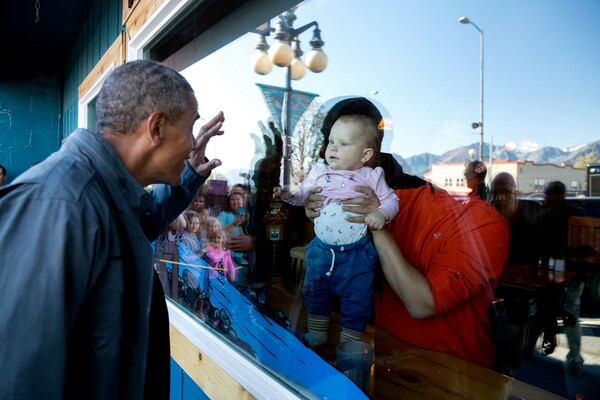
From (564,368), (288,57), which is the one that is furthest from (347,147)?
(564,368)

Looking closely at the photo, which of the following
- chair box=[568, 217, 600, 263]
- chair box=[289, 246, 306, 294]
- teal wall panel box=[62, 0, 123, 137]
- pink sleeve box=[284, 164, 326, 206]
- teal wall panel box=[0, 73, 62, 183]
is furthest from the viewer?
teal wall panel box=[0, 73, 62, 183]

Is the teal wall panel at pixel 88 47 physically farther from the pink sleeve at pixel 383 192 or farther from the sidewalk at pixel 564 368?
the sidewalk at pixel 564 368

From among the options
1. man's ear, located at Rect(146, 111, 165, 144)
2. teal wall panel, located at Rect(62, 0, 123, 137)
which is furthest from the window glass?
teal wall panel, located at Rect(62, 0, 123, 137)

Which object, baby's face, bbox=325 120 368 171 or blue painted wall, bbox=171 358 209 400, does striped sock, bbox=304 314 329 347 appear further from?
blue painted wall, bbox=171 358 209 400

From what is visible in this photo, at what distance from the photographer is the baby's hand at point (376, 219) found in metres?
1.31

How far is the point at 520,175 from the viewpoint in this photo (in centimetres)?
127

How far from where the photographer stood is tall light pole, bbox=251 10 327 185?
5.56 feet

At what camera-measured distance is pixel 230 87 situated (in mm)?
2344

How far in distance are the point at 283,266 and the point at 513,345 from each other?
3.44 feet

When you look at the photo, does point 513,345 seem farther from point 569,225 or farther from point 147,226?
point 147,226

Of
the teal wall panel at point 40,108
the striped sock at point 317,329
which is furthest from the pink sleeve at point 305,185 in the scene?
the teal wall panel at point 40,108

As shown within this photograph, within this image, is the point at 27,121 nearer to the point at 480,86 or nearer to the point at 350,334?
the point at 350,334

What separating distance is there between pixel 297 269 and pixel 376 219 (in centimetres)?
54

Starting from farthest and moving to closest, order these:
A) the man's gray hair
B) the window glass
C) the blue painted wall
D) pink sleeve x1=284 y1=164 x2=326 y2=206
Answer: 1. the blue painted wall
2. pink sleeve x1=284 y1=164 x2=326 y2=206
3. the window glass
4. the man's gray hair
